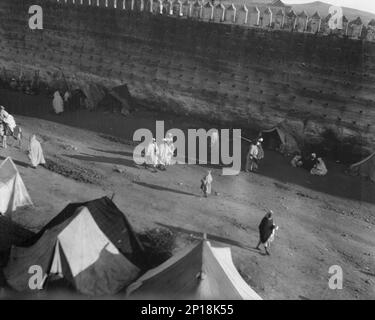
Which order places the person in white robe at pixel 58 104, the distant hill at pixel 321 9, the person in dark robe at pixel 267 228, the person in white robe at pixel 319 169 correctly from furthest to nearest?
the distant hill at pixel 321 9 < the person in white robe at pixel 58 104 < the person in white robe at pixel 319 169 < the person in dark robe at pixel 267 228

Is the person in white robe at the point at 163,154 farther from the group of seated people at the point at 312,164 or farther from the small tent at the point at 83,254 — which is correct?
the small tent at the point at 83,254

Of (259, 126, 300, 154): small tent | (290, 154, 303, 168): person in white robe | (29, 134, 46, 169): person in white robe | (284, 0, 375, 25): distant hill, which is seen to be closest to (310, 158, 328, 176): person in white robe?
(290, 154, 303, 168): person in white robe

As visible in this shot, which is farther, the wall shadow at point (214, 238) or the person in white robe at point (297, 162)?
the person in white robe at point (297, 162)

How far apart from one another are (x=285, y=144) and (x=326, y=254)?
753 centimetres

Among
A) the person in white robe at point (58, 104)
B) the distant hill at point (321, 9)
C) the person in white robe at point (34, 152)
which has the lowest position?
the person in white robe at point (34, 152)

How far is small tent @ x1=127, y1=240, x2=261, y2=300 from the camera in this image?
27.7 ft

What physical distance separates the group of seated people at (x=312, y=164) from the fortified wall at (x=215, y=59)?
1.59m

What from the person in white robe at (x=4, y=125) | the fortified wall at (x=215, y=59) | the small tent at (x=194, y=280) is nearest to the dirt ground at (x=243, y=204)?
→ the person in white robe at (x=4, y=125)

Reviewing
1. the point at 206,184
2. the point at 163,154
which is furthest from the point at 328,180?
the point at 163,154

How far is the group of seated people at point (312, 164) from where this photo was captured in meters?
17.1

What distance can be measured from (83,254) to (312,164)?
35.1ft

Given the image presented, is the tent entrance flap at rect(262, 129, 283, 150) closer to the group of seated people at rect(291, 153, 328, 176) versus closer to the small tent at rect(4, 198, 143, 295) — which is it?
the group of seated people at rect(291, 153, 328, 176)
